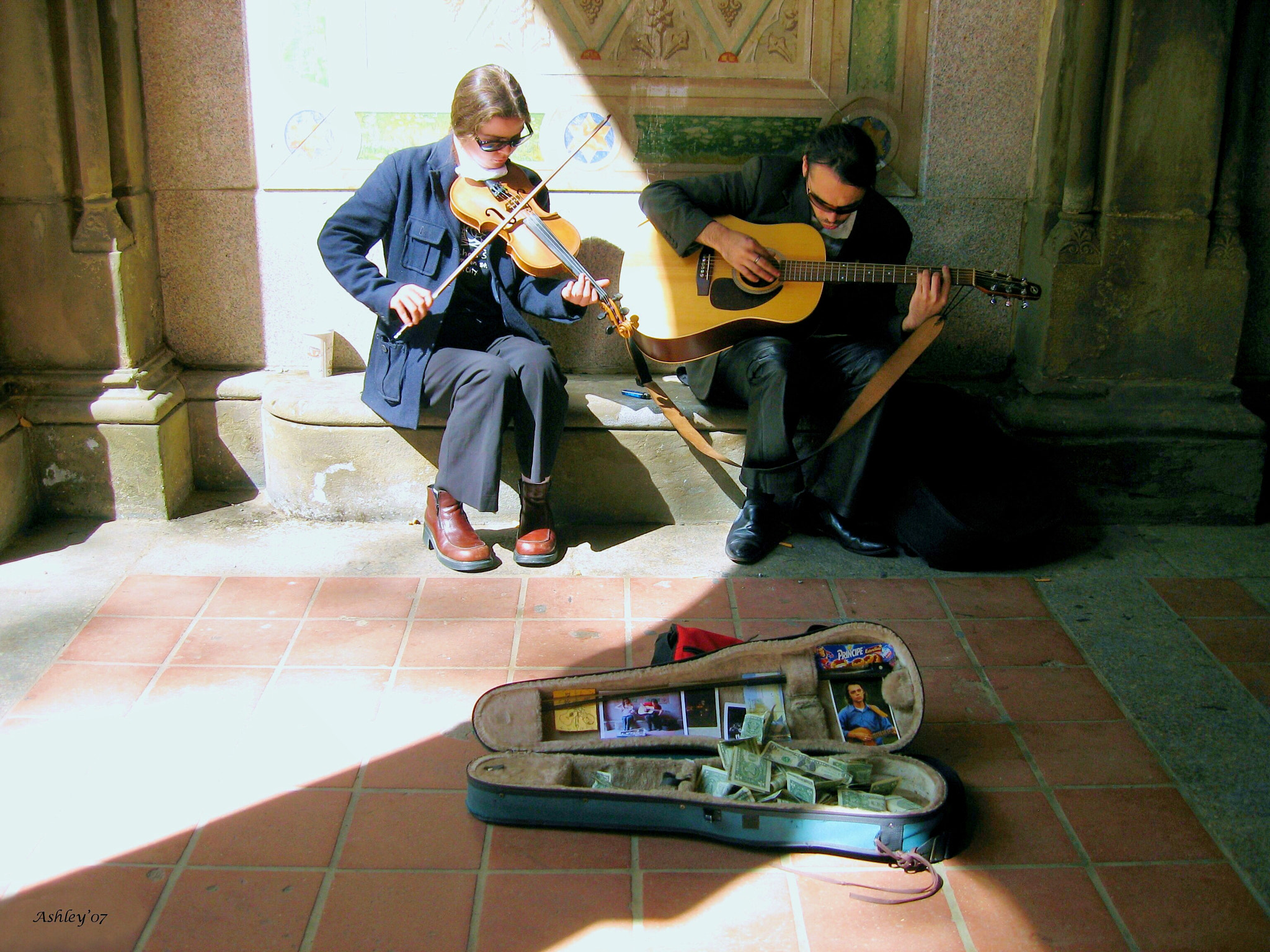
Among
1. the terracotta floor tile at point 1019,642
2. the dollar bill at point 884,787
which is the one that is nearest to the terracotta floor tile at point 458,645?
the dollar bill at point 884,787

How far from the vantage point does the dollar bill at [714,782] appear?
2182 millimetres

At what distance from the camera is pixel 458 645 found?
2.84 meters

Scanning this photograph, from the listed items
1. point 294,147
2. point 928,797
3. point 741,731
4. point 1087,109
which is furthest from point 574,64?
point 928,797

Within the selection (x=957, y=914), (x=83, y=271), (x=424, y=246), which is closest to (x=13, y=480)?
(x=83, y=271)

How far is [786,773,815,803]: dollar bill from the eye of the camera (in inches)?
84.8

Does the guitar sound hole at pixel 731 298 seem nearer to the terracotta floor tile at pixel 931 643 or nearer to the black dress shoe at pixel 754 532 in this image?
the black dress shoe at pixel 754 532

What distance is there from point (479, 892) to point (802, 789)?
613 mm

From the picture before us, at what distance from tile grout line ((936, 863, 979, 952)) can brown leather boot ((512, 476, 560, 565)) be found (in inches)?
58.1

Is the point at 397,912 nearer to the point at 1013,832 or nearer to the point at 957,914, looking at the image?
the point at 957,914

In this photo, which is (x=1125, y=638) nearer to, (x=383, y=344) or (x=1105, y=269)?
(x=1105, y=269)

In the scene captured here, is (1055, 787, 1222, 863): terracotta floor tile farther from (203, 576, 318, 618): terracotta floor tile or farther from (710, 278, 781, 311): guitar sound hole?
(203, 576, 318, 618): terracotta floor tile

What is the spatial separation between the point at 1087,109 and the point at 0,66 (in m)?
3.07

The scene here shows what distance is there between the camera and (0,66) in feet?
10.4

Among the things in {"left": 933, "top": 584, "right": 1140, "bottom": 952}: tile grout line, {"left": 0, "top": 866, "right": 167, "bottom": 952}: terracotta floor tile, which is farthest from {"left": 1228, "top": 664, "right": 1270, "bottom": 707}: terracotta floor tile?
{"left": 0, "top": 866, "right": 167, "bottom": 952}: terracotta floor tile
